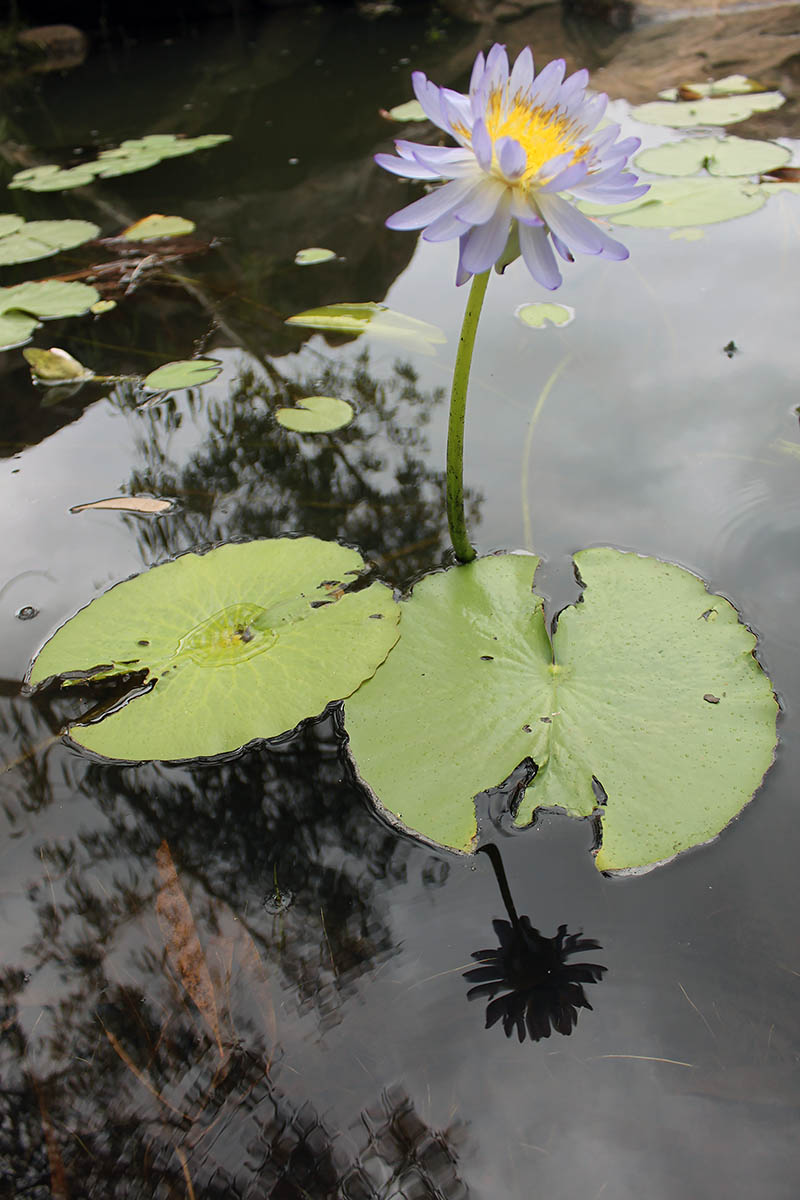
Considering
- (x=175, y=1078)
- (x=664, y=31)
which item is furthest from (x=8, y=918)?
(x=664, y=31)

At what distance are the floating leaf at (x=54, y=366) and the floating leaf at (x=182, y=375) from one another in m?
0.21

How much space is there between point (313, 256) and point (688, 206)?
126cm

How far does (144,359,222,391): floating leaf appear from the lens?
2051 mm

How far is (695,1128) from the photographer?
76cm

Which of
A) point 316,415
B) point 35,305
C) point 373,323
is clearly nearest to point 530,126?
point 316,415

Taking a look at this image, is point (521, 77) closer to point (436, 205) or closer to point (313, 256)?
point (436, 205)

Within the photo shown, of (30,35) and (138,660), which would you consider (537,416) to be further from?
(30,35)

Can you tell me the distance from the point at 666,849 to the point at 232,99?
525cm

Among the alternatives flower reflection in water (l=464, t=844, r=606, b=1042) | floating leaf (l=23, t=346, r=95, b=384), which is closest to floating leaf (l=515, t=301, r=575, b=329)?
floating leaf (l=23, t=346, r=95, b=384)

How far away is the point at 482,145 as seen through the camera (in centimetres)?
94

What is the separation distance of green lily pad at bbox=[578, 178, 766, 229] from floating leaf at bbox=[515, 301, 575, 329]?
1.84 feet

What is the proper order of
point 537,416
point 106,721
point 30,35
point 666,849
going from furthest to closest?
point 30,35, point 537,416, point 106,721, point 666,849

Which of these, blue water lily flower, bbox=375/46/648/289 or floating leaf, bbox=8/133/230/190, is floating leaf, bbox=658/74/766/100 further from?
blue water lily flower, bbox=375/46/648/289

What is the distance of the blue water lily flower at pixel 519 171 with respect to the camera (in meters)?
1.00
